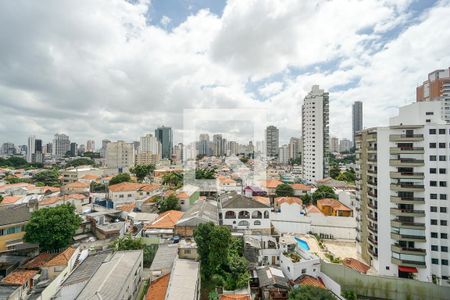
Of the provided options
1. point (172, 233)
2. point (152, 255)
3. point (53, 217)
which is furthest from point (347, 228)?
point (53, 217)

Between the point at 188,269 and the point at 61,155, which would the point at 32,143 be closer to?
the point at 61,155

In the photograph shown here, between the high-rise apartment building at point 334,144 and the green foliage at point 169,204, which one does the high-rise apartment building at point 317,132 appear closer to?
the green foliage at point 169,204

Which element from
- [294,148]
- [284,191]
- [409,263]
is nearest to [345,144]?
[294,148]

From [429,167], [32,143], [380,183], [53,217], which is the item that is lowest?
[53,217]

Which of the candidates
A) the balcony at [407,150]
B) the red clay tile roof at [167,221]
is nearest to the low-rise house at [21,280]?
the red clay tile roof at [167,221]

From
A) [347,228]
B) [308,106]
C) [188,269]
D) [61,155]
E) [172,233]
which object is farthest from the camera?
[61,155]

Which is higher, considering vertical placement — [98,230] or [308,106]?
→ [308,106]
